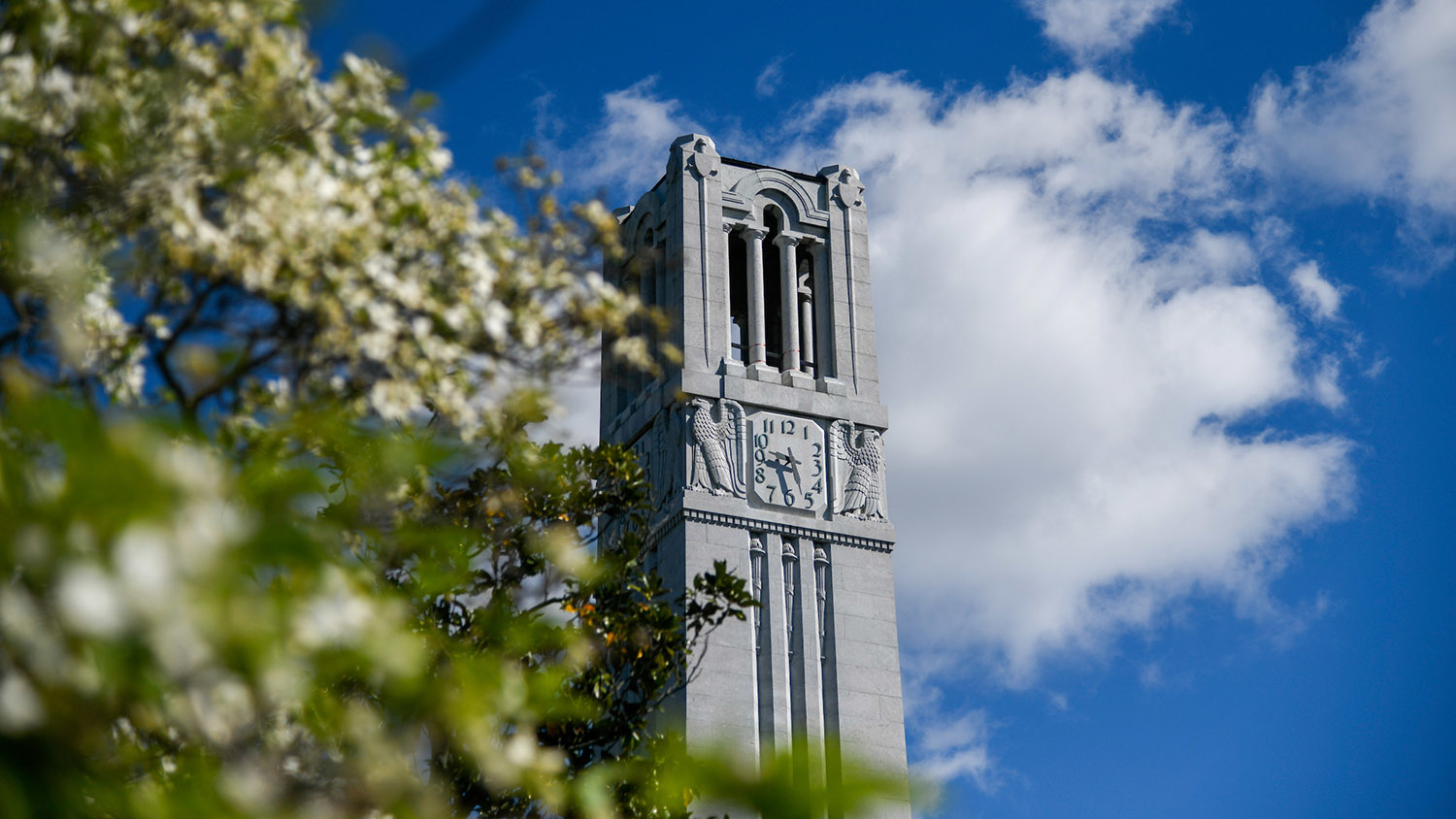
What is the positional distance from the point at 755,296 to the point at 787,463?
2837 mm

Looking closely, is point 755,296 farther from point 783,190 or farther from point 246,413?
point 246,413

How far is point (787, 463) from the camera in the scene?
20.4 m

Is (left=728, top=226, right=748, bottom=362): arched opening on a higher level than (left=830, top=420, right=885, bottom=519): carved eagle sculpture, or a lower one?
higher

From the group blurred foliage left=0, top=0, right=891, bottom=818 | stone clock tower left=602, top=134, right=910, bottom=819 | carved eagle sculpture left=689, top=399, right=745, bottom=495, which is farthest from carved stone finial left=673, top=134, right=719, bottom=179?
blurred foliage left=0, top=0, right=891, bottom=818

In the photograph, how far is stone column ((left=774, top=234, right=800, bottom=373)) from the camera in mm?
21609

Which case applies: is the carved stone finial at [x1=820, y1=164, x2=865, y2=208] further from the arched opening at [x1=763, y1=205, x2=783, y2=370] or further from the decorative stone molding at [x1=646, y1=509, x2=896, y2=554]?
the decorative stone molding at [x1=646, y1=509, x2=896, y2=554]

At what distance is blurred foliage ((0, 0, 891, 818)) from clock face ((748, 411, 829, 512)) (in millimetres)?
11642

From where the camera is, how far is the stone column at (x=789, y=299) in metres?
21.6

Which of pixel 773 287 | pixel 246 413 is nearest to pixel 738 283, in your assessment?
pixel 773 287

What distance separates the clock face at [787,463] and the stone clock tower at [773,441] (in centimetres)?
2

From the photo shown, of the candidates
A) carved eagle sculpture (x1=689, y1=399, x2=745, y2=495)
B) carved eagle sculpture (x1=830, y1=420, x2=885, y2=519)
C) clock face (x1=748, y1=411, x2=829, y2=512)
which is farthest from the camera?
carved eagle sculpture (x1=830, y1=420, x2=885, y2=519)

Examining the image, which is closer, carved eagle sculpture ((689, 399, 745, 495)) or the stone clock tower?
the stone clock tower

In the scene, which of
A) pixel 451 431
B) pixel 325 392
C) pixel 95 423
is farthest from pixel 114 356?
pixel 95 423

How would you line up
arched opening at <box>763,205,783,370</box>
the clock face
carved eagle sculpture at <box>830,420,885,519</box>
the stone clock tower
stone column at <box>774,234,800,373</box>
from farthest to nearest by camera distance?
arched opening at <box>763,205,783,370</box>, stone column at <box>774,234,800,373</box>, carved eagle sculpture at <box>830,420,885,519</box>, the clock face, the stone clock tower
